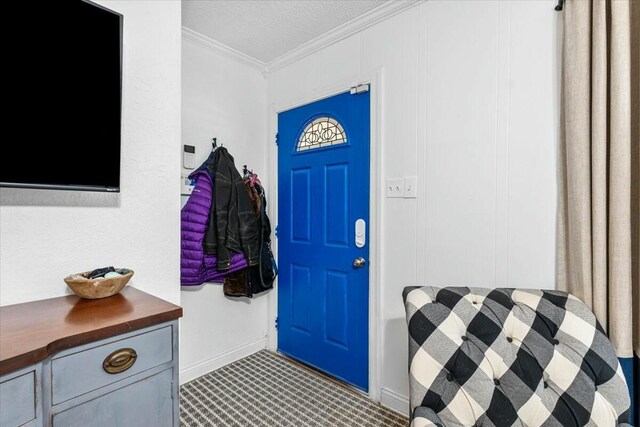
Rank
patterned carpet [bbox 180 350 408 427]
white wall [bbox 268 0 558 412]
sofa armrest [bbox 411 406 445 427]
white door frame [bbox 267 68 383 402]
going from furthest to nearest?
1. white door frame [bbox 267 68 383 402]
2. patterned carpet [bbox 180 350 408 427]
3. white wall [bbox 268 0 558 412]
4. sofa armrest [bbox 411 406 445 427]

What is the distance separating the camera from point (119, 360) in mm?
920

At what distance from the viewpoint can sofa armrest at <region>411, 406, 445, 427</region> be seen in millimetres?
1006

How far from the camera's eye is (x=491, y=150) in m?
1.59

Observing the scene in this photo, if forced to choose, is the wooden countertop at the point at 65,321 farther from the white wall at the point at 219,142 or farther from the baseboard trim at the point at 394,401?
the baseboard trim at the point at 394,401

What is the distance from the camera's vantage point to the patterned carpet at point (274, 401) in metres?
1.82

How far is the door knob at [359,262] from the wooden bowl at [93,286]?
1.36m

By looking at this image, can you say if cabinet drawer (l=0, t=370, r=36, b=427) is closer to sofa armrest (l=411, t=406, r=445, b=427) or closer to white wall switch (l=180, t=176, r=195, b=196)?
sofa armrest (l=411, t=406, r=445, b=427)

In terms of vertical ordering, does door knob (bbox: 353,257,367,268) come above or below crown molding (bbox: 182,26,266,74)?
below

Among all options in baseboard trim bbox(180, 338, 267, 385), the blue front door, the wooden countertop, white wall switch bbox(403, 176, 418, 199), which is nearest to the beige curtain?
white wall switch bbox(403, 176, 418, 199)

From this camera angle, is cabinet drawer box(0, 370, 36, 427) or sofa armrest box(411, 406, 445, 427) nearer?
cabinet drawer box(0, 370, 36, 427)

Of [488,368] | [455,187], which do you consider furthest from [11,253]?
[455,187]

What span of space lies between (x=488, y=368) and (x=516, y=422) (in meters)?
0.17

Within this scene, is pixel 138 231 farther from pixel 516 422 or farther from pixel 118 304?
pixel 516 422

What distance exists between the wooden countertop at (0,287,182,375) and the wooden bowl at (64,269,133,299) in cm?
2
